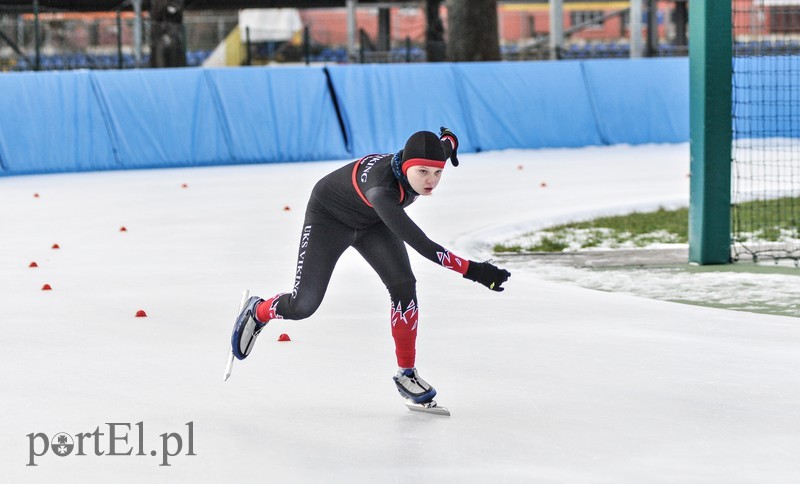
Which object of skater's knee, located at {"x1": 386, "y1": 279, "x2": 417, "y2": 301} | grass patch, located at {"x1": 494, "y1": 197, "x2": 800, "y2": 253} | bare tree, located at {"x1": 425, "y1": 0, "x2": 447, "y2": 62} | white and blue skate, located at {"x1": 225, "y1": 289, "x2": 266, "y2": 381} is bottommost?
grass patch, located at {"x1": 494, "y1": 197, "x2": 800, "y2": 253}

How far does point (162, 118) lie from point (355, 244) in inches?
598

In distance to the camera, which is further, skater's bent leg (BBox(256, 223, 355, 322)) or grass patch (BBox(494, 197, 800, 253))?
grass patch (BBox(494, 197, 800, 253))

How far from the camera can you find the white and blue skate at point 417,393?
18.4ft

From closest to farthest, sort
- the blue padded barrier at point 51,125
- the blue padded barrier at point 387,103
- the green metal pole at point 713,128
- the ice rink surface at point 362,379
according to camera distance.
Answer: the ice rink surface at point 362,379, the green metal pole at point 713,128, the blue padded barrier at point 51,125, the blue padded barrier at point 387,103

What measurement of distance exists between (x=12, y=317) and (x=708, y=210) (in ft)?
18.1

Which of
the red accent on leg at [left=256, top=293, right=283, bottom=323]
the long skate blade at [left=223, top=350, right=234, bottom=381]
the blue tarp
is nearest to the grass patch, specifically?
the long skate blade at [left=223, top=350, right=234, bottom=381]

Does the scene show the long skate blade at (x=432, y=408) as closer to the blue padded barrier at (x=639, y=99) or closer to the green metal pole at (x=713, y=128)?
the green metal pole at (x=713, y=128)

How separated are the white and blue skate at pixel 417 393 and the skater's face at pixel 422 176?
2.86 ft

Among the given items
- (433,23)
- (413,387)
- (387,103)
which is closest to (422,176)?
(413,387)

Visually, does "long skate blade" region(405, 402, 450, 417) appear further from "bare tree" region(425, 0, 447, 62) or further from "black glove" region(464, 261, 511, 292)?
"bare tree" region(425, 0, 447, 62)

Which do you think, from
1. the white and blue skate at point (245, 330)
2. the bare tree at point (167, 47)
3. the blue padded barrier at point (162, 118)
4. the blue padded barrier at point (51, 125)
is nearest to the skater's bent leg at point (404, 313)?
the white and blue skate at point (245, 330)

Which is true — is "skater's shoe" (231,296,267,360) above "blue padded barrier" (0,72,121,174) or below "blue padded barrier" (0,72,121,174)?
below

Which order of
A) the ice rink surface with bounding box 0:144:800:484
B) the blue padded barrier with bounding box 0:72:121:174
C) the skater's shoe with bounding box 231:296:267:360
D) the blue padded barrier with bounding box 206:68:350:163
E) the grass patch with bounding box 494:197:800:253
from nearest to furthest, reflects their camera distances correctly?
the ice rink surface with bounding box 0:144:800:484 → the skater's shoe with bounding box 231:296:267:360 → the grass patch with bounding box 494:197:800:253 → the blue padded barrier with bounding box 0:72:121:174 → the blue padded barrier with bounding box 206:68:350:163

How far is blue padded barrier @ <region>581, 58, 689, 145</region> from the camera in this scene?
77.1 ft
